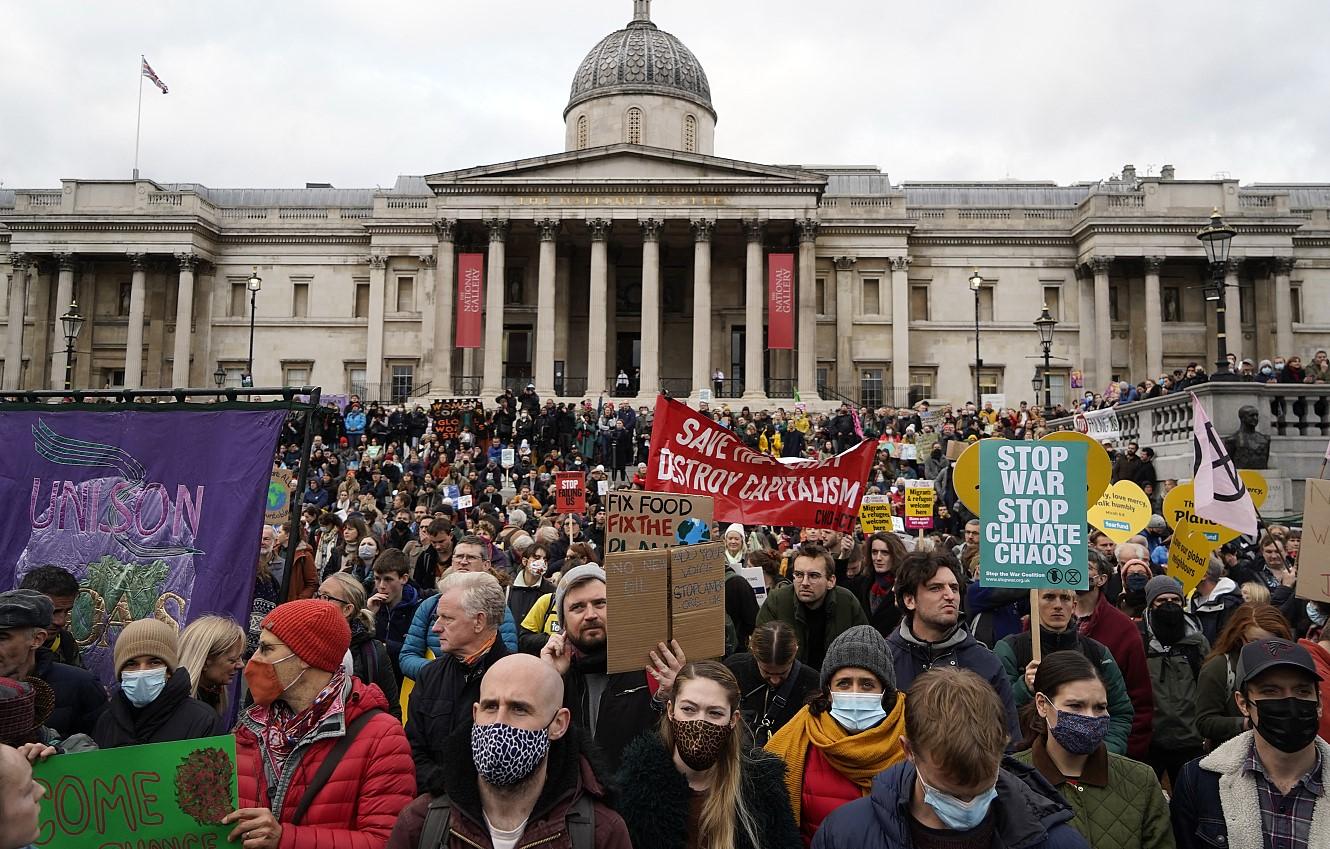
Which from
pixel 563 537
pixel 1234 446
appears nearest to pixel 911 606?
pixel 563 537

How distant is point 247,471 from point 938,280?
146 ft

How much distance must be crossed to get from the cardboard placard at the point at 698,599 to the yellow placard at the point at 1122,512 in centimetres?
717

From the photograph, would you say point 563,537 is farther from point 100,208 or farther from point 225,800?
point 100,208

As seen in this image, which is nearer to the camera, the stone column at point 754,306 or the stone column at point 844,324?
the stone column at point 754,306

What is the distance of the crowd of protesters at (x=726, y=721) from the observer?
133 inches

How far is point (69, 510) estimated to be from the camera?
6.53 metres

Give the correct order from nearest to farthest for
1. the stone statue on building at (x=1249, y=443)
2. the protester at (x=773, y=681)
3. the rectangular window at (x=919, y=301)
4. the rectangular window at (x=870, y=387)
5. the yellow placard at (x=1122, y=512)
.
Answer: the protester at (x=773, y=681)
the yellow placard at (x=1122, y=512)
the stone statue on building at (x=1249, y=443)
the rectangular window at (x=870, y=387)
the rectangular window at (x=919, y=301)

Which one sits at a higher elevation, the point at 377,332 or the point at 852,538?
the point at 377,332

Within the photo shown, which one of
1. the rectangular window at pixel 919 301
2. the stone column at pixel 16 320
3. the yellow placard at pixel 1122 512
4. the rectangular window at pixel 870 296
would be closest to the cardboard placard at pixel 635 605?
the yellow placard at pixel 1122 512

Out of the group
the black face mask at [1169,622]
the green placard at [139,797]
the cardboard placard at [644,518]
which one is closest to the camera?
the green placard at [139,797]

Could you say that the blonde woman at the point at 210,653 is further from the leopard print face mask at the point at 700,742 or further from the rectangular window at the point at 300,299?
the rectangular window at the point at 300,299

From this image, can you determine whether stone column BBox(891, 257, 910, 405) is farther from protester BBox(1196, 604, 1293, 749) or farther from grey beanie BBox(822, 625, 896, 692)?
grey beanie BBox(822, 625, 896, 692)

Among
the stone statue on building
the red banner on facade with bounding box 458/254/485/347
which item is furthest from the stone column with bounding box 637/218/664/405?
the stone statue on building

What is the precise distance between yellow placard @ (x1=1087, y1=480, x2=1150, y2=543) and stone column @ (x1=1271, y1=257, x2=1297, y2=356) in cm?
4104
